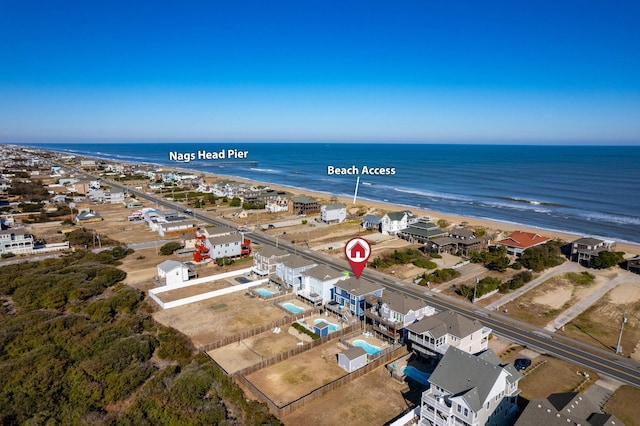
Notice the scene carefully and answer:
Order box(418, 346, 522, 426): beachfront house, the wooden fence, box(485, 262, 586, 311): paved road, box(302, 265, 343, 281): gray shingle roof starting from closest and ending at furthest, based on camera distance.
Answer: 1. box(418, 346, 522, 426): beachfront house
2. the wooden fence
3. box(302, 265, 343, 281): gray shingle roof
4. box(485, 262, 586, 311): paved road

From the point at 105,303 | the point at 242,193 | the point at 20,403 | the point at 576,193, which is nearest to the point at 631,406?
the point at 20,403

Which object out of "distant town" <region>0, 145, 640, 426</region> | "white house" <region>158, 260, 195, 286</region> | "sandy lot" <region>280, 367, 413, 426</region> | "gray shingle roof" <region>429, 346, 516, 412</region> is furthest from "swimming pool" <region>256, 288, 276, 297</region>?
"gray shingle roof" <region>429, 346, 516, 412</region>

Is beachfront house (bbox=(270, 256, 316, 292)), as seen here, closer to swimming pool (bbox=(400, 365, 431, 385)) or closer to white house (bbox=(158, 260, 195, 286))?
white house (bbox=(158, 260, 195, 286))

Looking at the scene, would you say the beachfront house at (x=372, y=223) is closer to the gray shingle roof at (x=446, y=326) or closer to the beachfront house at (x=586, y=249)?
the beachfront house at (x=586, y=249)

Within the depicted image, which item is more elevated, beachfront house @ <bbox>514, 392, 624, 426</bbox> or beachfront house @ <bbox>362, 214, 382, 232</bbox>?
beachfront house @ <bbox>514, 392, 624, 426</bbox>

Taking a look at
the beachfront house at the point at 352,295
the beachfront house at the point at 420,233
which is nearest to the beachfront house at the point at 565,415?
the beachfront house at the point at 352,295

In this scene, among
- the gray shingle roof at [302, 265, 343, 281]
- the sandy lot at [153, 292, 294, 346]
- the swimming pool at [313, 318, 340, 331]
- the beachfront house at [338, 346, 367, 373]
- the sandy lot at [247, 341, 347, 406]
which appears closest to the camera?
the sandy lot at [247, 341, 347, 406]
